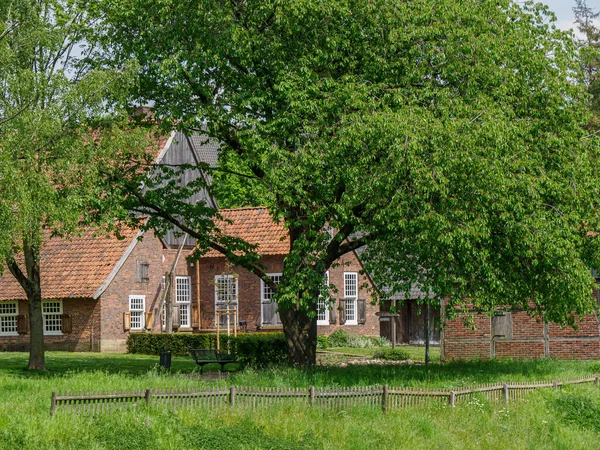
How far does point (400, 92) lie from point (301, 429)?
30.5 feet

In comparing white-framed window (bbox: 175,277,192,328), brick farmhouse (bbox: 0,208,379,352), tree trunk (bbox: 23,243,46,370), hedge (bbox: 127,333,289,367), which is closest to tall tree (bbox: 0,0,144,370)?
tree trunk (bbox: 23,243,46,370)

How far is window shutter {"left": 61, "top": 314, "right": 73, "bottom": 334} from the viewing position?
4112 cm

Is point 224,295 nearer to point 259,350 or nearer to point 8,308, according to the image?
point 8,308

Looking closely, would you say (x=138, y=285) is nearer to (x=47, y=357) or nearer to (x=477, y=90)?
(x=47, y=357)

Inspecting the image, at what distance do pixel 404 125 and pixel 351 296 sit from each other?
25.5 metres

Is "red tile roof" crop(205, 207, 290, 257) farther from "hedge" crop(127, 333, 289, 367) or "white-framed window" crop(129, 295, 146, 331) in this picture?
"hedge" crop(127, 333, 289, 367)

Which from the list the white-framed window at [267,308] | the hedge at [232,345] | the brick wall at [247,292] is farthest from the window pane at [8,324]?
the white-framed window at [267,308]

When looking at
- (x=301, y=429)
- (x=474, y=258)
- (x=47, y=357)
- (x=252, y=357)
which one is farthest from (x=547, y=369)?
(x=47, y=357)

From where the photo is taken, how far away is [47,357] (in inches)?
1427

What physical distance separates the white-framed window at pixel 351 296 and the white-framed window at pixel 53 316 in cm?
1360

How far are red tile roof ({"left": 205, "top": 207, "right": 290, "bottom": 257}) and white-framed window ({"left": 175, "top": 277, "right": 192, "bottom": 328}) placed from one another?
5.74ft

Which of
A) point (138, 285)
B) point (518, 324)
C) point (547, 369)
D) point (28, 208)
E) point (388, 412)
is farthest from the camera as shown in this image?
point (138, 285)

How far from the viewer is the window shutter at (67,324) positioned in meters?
41.1

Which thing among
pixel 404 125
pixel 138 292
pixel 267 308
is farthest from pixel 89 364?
pixel 404 125
